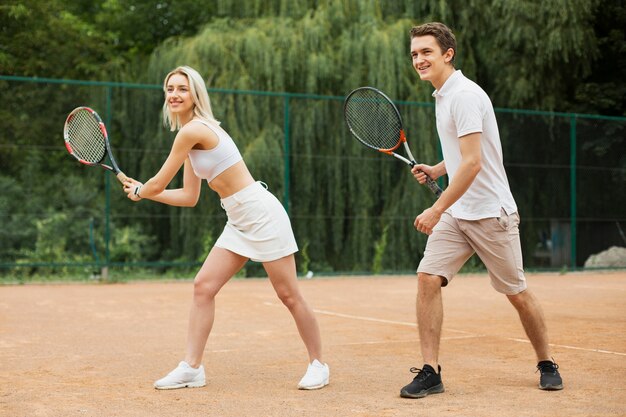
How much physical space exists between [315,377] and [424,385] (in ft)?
1.97

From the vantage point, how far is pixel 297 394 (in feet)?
17.3

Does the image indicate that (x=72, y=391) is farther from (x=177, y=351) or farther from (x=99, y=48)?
(x=99, y=48)

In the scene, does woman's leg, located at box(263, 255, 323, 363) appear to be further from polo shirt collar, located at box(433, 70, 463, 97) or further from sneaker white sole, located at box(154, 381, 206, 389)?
polo shirt collar, located at box(433, 70, 463, 97)

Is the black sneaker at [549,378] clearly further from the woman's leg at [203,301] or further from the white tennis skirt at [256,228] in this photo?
the woman's leg at [203,301]

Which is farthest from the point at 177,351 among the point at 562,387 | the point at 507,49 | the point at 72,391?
the point at 507,49

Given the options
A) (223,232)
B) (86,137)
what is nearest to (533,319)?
(223,232)

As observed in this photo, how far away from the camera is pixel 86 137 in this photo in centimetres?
670

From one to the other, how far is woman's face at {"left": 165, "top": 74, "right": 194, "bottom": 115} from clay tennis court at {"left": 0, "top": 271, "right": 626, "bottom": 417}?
1503mm

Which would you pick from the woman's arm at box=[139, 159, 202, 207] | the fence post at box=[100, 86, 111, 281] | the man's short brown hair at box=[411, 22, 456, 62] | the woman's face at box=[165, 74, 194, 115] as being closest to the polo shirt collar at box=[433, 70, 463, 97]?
the man's short brown hair at box=[411, 22, 456, 62]

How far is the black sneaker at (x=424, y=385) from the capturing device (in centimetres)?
511

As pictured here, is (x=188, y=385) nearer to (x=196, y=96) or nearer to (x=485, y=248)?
(x=196, y=96)

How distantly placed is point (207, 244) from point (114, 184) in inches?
67.2

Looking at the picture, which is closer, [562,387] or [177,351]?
[562,387]

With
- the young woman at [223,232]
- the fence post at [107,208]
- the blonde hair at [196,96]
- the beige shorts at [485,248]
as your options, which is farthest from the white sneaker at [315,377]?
the fence post at [107,208]
